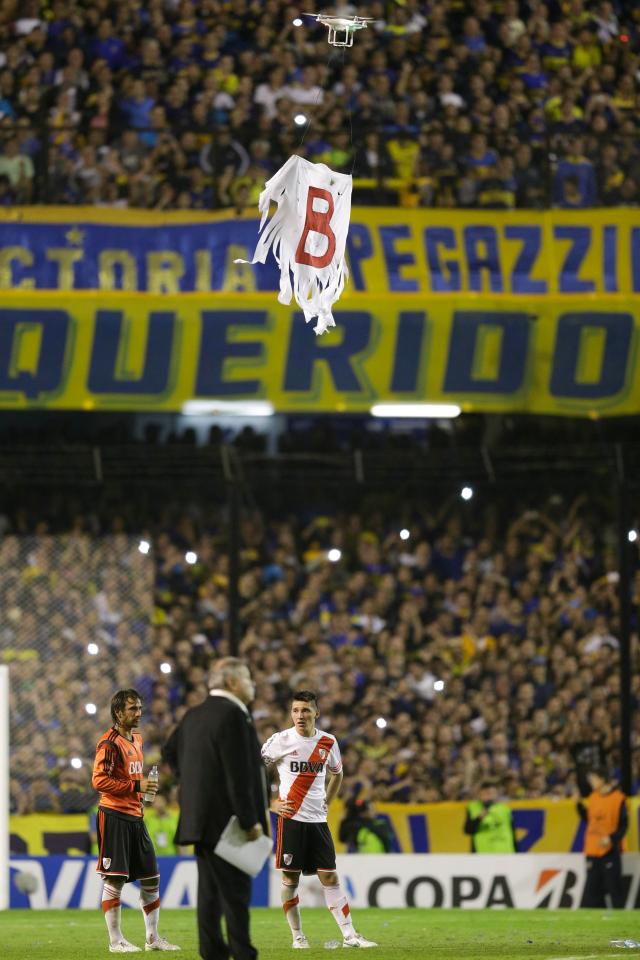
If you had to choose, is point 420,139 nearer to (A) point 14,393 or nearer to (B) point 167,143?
(B) point 167,143

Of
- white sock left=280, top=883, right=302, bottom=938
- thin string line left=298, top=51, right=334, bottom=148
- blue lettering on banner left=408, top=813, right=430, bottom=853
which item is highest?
thin string line left=298, top=51, right=334, bottom=148

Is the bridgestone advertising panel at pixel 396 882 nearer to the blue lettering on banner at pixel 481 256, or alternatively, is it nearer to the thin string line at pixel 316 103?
the blue lettering on banner at pixel 481 256

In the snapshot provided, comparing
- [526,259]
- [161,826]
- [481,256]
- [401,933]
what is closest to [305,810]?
[401,933]

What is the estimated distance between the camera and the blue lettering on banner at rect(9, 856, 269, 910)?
1664 centimetres

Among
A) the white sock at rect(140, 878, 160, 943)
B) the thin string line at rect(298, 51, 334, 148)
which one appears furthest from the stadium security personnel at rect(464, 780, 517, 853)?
the thin string line at rect(298, 51, 334, 148)

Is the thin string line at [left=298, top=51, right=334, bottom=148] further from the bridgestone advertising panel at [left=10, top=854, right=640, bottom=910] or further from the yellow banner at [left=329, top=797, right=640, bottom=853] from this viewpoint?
the bridgestone advertising panel at [left=10, top=854, right=640, bottom=910]

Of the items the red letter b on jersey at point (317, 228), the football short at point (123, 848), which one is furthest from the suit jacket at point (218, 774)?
the red letter b on jersey at point (317, 228)

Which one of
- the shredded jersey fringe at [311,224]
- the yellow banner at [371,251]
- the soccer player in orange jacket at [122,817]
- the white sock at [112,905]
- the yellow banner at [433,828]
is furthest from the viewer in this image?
the yellow banner at [371,251]

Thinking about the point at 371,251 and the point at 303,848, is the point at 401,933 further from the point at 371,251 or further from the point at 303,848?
the point at 371,251

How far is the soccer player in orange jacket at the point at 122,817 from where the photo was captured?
11.0 m

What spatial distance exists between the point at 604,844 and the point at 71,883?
5393 millimetres

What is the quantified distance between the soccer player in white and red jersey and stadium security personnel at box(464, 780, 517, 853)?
5536mm

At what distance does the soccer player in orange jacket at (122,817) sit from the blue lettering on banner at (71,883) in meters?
5.36

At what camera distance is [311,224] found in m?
12.0
